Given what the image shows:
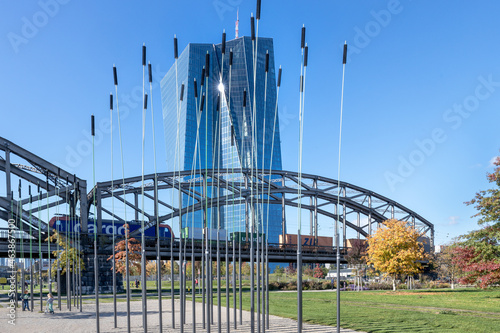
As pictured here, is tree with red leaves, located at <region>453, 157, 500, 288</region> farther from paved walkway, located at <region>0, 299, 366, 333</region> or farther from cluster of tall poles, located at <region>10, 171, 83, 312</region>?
cluster of tall poles, located at <region>10, 171, 83, 312</region>

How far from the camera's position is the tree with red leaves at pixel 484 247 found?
29.9 metres

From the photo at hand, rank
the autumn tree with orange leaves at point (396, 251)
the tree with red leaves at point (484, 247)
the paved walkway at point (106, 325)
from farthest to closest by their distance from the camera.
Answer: the autumn tree with orange leaves at point (396, 251), the tree with red leaves at point (484, 247), the paved walkway at point (106, 325)

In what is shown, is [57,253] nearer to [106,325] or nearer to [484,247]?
[106,325]

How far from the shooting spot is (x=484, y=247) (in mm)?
30312

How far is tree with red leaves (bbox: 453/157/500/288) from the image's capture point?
29.9 meters

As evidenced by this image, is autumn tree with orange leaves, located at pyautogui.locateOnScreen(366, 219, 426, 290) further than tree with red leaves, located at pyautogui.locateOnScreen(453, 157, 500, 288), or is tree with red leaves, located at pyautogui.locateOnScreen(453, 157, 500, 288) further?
autumn tree with orange leaves, located at pyautogui.locateOnScreen(366, 219, 426, 290)

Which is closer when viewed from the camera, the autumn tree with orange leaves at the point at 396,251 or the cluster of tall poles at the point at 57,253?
the cluster of tall poles at the point at 57,253

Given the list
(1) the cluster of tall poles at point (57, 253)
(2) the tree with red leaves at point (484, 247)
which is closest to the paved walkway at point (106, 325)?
(1) the cluster of tall poles at point (57, 253)

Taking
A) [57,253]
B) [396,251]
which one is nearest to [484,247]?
[396,251]

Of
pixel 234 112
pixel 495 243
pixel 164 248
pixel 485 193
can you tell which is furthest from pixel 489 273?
pixel 234 112

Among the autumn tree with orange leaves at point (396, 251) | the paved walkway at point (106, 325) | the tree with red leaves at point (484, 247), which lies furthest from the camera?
the autumn tree with orange leaves at point (396, 251)

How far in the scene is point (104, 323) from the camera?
22.8m

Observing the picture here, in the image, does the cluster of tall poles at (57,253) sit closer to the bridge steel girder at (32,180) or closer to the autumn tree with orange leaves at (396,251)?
the bridge steel girder at (32,180)

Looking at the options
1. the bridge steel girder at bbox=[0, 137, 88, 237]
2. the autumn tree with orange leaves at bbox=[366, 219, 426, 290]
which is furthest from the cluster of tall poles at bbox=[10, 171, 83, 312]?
the autumn tree with orange leaves at bbox=[366, 219, 426, 290]
